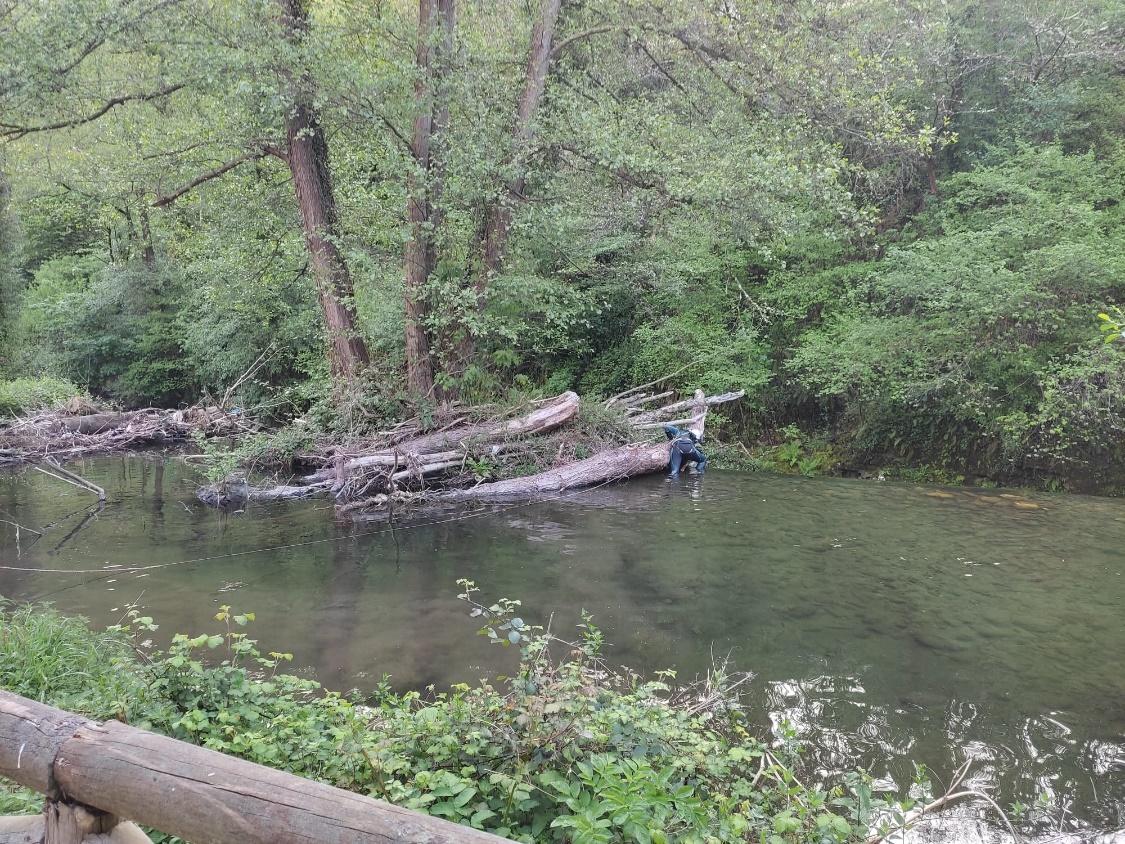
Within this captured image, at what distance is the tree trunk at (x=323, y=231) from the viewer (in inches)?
481

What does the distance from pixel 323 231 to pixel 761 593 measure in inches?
354

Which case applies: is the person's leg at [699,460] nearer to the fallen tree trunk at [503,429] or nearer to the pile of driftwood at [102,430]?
the fallen tree trunk at [503,429]

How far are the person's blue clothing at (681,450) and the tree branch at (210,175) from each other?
8.26 metres

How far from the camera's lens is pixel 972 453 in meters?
12.8

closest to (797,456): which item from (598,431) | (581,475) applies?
(598,431)

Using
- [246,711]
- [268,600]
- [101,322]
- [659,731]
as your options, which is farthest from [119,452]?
[659,731]

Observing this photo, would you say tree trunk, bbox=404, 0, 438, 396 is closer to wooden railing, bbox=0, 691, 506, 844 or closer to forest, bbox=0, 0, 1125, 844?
forest, bbox=0, 0, 1125, 844

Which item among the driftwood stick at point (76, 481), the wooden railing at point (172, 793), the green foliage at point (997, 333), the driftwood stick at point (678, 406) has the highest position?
the green foliage at point (997, 333)

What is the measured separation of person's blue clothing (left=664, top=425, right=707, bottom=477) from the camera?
41.7 ft

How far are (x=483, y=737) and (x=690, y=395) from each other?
12.7 m

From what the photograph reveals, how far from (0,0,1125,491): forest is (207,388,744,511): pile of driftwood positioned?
1.01 metres

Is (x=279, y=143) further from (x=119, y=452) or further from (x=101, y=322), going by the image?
(x=101, y=322)

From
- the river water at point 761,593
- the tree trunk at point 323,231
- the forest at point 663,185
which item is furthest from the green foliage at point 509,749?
the tree trunk at point 323,231

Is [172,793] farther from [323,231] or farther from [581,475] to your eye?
[323,231]
